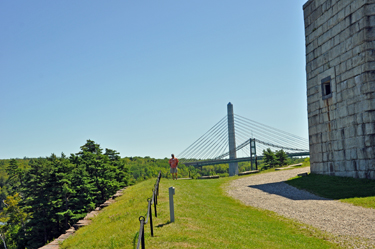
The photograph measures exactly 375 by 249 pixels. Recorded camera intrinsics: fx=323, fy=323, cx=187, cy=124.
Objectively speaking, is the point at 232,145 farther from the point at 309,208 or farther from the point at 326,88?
the point at 309,208

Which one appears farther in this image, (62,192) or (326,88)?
(62,192)

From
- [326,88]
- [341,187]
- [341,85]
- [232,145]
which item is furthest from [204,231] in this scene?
[232,145]

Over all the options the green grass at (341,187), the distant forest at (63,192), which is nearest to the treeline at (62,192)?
the distant forest at (63,192)

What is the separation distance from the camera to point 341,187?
1864 centimetres

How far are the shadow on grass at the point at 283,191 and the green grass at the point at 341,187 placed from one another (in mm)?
544

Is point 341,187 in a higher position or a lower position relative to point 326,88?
lower

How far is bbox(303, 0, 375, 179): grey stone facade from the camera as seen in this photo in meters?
18.9

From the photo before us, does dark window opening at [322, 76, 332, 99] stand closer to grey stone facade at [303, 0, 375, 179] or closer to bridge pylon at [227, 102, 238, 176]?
grey stone facade at [303, 0, 375, 179]

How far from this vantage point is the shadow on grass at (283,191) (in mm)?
17494

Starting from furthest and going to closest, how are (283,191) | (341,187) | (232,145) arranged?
(232,145)
(283,191)
(341,187)

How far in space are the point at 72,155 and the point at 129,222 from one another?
153 feet

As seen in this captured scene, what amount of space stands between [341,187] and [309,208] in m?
4.94

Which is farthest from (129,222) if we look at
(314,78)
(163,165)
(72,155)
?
(163,165)

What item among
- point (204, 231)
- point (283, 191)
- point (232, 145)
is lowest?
point (204, 231)
